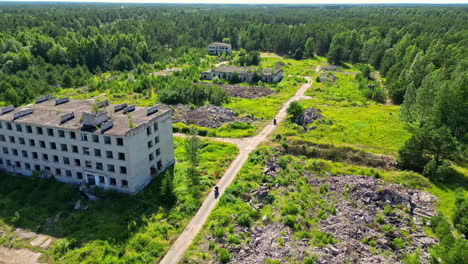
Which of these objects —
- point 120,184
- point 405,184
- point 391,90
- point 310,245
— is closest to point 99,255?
point 120,184

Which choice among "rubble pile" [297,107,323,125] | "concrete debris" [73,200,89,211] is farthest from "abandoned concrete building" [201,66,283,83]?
"concrete debris" [73,200,89,211]

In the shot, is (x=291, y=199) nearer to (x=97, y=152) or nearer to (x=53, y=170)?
(x=97, y=152)

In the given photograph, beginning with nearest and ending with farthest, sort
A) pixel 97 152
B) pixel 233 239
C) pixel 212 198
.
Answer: pixel 233 239
pixel 212 198
pixel 97 152

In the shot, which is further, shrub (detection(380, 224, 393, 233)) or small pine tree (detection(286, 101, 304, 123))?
small pine tree (detection(286, 101, 304, 123))

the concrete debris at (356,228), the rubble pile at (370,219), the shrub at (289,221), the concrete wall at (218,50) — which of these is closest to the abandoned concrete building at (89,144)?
the concrete debris at (356,228)

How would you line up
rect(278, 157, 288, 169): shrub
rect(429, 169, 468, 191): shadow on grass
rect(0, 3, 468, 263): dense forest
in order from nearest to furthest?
rect(429, 169, 468, 191): shadow on grass < rect(278, 157, 288, 169): shrub < rect(0, 3, 468, 263): dense forest

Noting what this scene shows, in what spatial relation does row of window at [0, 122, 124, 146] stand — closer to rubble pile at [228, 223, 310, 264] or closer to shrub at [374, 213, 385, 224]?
rubble pile at [228, 223, 310, 264]

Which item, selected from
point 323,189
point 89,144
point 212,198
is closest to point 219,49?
point 89,144
